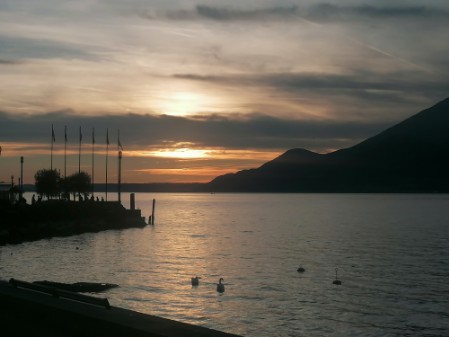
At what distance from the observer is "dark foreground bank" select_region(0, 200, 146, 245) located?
270ft

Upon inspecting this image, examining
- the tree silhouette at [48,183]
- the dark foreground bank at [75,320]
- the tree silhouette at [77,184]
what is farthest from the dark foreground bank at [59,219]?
the dark foreground bank at [75,320]

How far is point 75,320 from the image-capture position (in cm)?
1388

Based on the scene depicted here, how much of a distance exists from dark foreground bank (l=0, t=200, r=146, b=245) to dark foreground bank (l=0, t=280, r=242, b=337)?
203 ft

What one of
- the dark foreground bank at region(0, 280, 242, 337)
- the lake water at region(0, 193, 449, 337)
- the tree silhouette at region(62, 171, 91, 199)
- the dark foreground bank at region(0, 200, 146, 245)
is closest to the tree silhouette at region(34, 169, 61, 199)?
the tree silhouette at region(62, 171, 91, 199)

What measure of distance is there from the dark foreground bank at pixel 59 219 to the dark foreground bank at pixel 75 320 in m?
61.9

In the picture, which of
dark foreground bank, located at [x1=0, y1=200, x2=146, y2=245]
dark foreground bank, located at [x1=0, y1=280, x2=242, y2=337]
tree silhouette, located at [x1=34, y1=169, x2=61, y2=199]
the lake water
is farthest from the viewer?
tree silhouette, located at [x1=34, y1=169, x2=61, y2=199]

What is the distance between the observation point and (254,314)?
32.9 meters

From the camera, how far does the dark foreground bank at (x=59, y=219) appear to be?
3246 inches

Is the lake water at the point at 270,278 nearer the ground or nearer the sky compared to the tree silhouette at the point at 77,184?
nearer the ground

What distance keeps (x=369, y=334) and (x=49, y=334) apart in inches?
783

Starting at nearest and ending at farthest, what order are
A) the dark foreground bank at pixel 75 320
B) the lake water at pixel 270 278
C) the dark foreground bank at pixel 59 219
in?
the dark foreground bank at pixel 75 320, the lake water at pixel 270 278, the dark foreground bank at pixel 59 219

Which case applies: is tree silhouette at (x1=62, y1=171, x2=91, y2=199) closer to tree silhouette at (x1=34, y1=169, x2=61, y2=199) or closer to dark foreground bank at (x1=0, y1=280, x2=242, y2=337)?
tree silhouette at (x1=34, y1=169, x2=61, y2=199)

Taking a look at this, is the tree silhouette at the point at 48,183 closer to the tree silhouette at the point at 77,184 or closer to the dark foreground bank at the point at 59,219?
the tree silhouette at the point at 77,184

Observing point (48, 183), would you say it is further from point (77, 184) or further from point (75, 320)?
point (75, 320)
